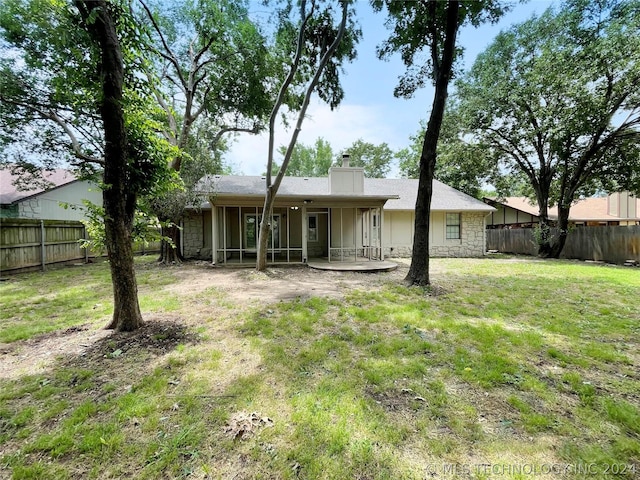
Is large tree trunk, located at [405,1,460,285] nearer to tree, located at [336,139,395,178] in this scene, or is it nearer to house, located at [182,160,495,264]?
house, located at [182,160,495,264]

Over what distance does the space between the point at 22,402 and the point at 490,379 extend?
174 inches

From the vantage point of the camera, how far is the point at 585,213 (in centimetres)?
2256

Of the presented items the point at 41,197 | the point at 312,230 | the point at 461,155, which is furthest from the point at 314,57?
the point at 41,197

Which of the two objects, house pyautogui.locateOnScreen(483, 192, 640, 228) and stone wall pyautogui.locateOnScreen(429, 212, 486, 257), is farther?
house pyautogui.locateOnScreen(483, 192, 640, 228)

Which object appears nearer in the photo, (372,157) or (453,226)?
(453,226)

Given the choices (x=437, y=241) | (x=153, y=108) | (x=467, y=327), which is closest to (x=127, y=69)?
(x=153, y=108)

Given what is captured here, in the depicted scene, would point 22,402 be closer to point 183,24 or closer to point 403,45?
point 403,45

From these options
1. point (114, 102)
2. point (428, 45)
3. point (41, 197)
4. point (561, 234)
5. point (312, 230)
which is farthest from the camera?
point (41, 197)

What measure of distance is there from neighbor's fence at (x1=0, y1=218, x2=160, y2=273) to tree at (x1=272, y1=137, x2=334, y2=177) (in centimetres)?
2457

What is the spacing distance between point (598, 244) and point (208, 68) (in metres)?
18.5

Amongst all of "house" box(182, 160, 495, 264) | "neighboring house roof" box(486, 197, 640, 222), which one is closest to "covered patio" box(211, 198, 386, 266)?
"house" box(182, 160, 495, 264)

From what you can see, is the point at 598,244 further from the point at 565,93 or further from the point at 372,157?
the point at 372,157

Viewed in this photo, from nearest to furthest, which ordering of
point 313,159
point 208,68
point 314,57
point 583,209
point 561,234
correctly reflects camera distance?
point 314,57, point 208,68, point 561,234, point 583,209, point 313,159

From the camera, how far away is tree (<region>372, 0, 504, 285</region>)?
692 cm
